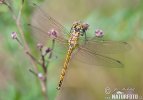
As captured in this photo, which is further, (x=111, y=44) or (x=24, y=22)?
(x=24, y=22)

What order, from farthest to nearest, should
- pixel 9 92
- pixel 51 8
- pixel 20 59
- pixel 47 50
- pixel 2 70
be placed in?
pixel 51 8 < pixel 2 70 < pixel 20 59 < pixel 9 92 < pixel 47 50


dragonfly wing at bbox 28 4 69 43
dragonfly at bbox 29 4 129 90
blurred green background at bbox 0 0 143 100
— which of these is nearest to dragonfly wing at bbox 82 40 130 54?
dragonfly at bbox 29 4 129 90

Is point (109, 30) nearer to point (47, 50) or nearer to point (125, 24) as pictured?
point (125, 24)

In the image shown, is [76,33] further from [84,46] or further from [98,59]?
[98,59]

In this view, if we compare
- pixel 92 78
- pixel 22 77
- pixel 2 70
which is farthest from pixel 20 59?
pixel 92 78

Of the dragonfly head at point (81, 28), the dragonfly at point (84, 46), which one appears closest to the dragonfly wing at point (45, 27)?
the dragonfly at point (84, 46)

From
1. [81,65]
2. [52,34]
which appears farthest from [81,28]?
[81,65]
